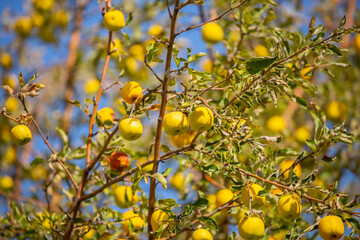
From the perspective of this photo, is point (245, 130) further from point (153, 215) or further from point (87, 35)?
point (87, 35)

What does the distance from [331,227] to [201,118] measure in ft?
1.68

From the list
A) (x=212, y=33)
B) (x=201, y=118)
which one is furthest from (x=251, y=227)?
(x=212, y=33)

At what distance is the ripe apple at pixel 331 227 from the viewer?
3.64ft

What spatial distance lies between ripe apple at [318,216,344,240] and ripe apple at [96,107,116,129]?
0.85m

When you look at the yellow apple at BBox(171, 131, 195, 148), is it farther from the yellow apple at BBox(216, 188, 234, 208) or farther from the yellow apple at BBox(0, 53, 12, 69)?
the yellow apple at BBox(0, 53, 12, 69)

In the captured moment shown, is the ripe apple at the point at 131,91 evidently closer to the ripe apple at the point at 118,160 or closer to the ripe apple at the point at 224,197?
the ripe apple at the point at 118,160

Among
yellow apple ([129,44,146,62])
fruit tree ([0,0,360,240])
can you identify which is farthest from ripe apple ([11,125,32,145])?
yellow apple ([129,44,146,62])

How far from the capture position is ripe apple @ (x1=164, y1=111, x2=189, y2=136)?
114 centimetres

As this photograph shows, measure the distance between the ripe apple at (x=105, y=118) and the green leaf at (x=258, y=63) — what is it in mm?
627

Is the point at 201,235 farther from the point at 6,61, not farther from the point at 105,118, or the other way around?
the point at 6,61

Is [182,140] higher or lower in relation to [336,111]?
lower

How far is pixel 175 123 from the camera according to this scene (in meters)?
1.14

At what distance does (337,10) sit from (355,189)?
1849 mm

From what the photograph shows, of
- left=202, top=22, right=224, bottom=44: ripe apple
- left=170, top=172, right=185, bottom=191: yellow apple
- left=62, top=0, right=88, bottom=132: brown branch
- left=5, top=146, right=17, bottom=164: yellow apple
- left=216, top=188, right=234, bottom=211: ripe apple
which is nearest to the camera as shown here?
left=216, top=188, right=234, bottom=211: ripe apple
